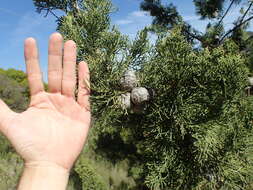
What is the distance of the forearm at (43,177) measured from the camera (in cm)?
88

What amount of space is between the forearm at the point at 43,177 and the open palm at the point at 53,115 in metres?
0.02

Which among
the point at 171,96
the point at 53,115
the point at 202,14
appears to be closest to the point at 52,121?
the point at 53,115

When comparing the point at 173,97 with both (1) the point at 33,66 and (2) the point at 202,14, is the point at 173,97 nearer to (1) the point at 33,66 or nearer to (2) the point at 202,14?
(1) the point at 33,66

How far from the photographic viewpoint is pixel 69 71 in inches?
39.7

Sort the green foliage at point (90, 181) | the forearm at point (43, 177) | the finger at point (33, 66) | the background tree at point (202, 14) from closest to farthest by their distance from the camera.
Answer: the forearm at point (43, 177) → the finger at point (33, 66) → the background tree at point (202, 14) → the green foliage at point (90, 181)

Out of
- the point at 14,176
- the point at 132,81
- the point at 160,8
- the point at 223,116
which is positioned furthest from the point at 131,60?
the point at 14,176

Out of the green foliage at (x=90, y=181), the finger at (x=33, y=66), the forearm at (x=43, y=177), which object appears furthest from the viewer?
the green foliage at (x=90, y=181)

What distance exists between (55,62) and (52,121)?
0.19m

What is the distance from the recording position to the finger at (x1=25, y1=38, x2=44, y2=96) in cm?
99

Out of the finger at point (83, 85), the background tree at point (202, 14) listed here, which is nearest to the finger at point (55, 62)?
the finger at point (83, 85)

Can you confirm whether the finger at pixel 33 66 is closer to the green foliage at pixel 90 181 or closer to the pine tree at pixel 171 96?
the pine tree at pixel 171 96

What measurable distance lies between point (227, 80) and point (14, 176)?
4.25m

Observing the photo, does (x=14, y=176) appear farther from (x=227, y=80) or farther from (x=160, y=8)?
(x=227, y=80)

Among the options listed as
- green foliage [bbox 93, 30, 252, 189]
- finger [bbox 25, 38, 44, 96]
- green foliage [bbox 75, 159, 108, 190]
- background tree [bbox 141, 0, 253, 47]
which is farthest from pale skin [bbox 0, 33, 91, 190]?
green foliage [bbox 75, 159, 108, 190]
